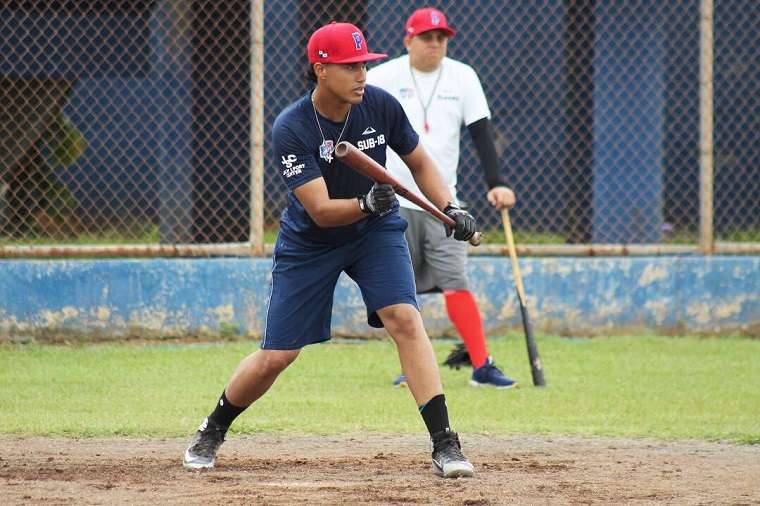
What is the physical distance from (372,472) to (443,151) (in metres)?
3.04

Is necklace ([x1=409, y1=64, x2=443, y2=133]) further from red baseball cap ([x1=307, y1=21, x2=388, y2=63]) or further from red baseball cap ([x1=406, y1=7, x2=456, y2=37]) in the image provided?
red baseball cap ([x1=307, y1=21, x2=388, y2=63])

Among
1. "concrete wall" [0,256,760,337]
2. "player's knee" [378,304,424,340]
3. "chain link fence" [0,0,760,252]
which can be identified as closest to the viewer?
"player's knee" [378,304,424,340]

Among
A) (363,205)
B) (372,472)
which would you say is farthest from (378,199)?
(372,472)

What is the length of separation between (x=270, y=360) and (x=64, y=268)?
170 inches

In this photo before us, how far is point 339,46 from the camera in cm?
518

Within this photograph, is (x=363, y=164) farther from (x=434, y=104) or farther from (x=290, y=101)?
(x=290, y=101)

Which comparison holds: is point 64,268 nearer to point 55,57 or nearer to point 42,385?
point 42,385

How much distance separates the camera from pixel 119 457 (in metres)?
5.73

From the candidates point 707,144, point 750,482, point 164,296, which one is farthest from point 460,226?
point 707,144

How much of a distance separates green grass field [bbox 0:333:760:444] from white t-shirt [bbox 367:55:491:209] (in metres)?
1.37

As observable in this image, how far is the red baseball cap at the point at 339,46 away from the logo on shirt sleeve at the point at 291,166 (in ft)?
1.37

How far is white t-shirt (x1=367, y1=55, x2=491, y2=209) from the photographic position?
792 centimetres

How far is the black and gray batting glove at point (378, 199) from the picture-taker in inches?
196

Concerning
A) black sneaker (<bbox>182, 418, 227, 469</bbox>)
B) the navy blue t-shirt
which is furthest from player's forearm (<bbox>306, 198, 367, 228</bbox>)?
black sneaker (<bbox>182, 418, 227, 469</bbox>)
